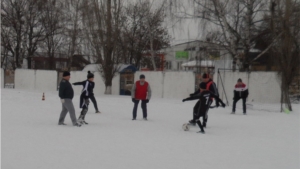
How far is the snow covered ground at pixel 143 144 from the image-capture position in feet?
26.7

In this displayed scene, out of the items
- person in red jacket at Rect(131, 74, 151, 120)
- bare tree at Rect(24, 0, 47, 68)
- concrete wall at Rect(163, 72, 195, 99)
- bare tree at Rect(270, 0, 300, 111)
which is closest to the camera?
person in red jacket at Rect(131, 74, 151, 120)

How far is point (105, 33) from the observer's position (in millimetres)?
30688

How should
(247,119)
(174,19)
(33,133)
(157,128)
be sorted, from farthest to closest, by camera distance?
(174,19) → (247,119) → (157,128) → (33,133)

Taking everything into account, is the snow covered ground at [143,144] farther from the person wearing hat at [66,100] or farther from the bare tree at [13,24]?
the bare tree at [13,24]

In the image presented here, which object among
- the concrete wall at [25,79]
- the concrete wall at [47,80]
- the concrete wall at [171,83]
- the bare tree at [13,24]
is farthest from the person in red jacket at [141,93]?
the bare tree at [13,24]

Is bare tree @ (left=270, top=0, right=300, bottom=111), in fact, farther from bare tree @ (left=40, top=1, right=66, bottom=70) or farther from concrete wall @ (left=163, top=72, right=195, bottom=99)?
bare tree @ (left=40, top=1, right=66, bottom=70)

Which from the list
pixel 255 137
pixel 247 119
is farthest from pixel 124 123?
pixel 247 119

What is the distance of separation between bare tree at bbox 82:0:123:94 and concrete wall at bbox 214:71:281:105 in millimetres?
8183

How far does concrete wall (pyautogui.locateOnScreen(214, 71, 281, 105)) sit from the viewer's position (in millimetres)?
26125

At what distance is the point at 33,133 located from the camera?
11266 mm

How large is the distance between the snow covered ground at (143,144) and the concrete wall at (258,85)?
10.9 metres

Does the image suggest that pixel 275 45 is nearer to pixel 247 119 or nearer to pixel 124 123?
pixel 247 119

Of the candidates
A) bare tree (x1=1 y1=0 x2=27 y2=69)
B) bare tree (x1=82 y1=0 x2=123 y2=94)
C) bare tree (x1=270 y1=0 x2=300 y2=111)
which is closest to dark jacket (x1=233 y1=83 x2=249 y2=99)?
bare tree (x1=270 y1=0 x2=300 y2=111)

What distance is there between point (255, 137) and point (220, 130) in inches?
59.2
